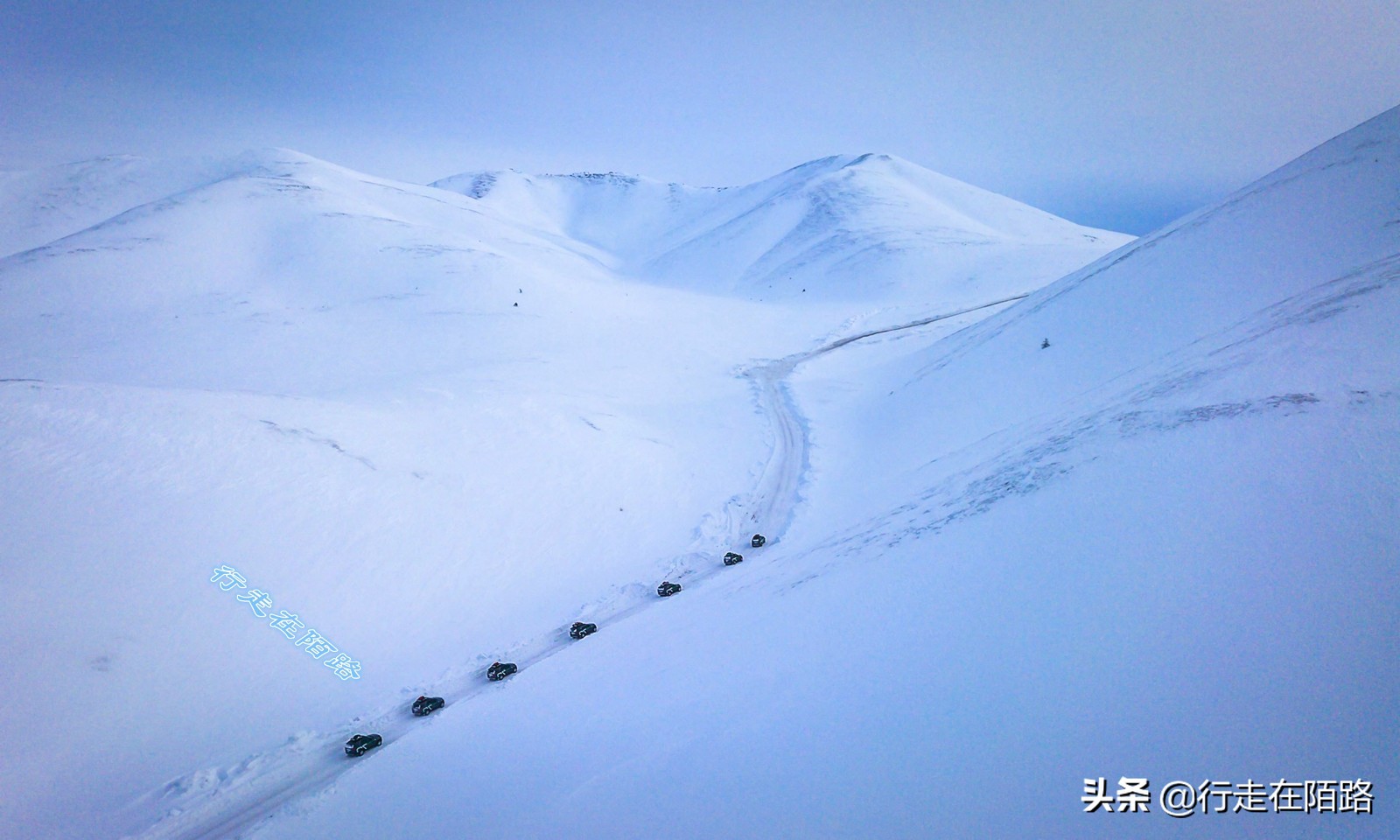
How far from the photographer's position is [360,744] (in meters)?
10.3

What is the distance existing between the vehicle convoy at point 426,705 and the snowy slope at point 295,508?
419mm

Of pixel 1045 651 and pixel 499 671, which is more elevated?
pixel 499 671

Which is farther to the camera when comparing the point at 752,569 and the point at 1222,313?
the point at 1222,313

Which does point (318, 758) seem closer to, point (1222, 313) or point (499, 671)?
point (499, 671)

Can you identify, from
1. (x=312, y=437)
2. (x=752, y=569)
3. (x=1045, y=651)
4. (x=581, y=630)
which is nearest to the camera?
(x=1045, y=651)

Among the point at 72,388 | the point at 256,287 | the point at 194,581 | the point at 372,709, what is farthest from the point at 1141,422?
the point at 256,287

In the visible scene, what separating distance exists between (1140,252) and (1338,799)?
25059 mm

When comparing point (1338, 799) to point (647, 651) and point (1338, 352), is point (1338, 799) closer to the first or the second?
point (1338, 352)

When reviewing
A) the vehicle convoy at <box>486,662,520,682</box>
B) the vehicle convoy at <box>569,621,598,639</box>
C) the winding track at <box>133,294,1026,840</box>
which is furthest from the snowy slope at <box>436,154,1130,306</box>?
the vehicle convoy at <box>486,662,520,682</box>

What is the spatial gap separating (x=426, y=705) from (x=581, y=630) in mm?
3416

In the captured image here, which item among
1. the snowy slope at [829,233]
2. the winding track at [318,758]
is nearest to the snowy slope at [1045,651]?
the winding track at [318,758]

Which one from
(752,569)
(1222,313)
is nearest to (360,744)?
(752,569)

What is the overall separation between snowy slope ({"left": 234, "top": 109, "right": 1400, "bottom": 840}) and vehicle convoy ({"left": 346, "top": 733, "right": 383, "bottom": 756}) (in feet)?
1.83

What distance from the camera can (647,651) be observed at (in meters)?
11.0
